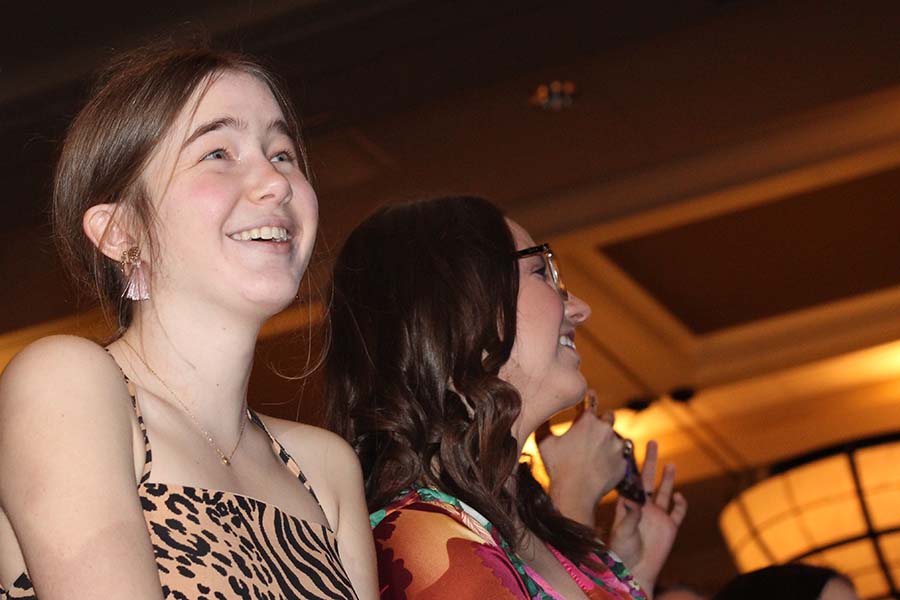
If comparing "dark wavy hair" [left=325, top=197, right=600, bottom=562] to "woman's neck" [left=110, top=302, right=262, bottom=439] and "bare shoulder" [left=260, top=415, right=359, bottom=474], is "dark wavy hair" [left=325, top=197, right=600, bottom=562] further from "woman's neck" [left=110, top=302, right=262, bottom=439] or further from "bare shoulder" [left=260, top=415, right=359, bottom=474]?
"woman's neck" [left=110, top=302, right=262, bottom=439]

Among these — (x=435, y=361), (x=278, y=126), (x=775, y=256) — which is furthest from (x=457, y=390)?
(x=775, y=256)

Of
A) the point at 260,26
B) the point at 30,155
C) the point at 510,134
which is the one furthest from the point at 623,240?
the point at 30,155

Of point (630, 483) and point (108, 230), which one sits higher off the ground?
point (108, 230)

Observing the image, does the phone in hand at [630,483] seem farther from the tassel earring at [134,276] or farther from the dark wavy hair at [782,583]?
the tassel earring at [134,276]

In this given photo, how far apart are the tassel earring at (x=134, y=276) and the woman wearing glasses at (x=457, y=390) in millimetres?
456

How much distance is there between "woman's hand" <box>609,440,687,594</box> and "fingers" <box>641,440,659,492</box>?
0.04 meters

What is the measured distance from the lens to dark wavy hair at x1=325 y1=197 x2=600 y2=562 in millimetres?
1908

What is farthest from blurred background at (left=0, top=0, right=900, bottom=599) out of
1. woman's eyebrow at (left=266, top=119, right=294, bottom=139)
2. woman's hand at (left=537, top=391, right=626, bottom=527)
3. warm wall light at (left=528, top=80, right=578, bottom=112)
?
Result: woman's eyebrow at (left=266, top=119, right=294, bottom=139)

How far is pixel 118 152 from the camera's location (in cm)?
149

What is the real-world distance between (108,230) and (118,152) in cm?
8

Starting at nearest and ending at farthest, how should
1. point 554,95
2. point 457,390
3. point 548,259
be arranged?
1. point 457,390
2. point 548,259
3. point 554,95

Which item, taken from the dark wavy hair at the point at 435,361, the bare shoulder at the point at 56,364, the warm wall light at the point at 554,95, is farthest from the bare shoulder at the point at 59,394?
the warm wall light at the point at 554,95

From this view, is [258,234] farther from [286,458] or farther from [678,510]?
[678,510]

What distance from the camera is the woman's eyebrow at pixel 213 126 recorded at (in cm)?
148
